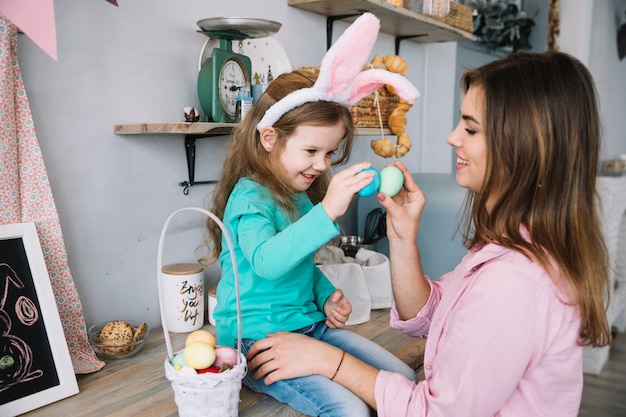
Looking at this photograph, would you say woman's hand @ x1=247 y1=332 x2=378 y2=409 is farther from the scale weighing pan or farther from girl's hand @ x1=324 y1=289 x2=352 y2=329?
the scale weighing pan

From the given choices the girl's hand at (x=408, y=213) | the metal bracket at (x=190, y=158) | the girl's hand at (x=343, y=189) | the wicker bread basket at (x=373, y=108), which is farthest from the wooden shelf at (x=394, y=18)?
the girl's hand at (x=343, y=189)

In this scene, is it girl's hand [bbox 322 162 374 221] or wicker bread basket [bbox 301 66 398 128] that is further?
wicker bread basket [bbox 301 66 398 128]

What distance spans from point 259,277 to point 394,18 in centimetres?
132

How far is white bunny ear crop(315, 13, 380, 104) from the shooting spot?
1099 millimetres

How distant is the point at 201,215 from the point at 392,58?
90 centimetres

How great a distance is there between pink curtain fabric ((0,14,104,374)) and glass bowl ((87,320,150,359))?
0.04 meters

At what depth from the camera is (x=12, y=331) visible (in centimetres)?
112

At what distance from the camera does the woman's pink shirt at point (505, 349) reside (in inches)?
33.4

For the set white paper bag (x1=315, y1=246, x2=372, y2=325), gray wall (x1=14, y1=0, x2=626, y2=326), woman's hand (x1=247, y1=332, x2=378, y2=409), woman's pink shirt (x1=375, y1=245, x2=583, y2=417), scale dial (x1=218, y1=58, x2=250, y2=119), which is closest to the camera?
woman's pink shirt (x1=375, y1=245, x2=583, y2=417)

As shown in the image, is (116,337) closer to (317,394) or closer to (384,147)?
(317,394)

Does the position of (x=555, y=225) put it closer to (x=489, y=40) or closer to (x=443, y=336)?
(x=443, y=336)

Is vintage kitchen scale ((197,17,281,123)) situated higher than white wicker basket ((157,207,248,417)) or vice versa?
vintage kitchen scale ((197,17,281,123))

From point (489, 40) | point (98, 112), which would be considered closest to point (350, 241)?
point (98, 112)

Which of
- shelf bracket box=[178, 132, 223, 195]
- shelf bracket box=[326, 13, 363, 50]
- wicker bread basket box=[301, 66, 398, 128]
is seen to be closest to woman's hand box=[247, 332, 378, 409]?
shelf bracket box=[178, 132, 223, 195]
